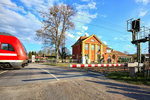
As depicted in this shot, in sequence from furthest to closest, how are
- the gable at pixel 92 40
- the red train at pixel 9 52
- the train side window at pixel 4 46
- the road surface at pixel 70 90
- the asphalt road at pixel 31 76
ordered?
the gable at pixel 92 40
the train side window at pixel 4 46
the red train at pixel 9 52
the asphalt road at pixel 31 76
the road surface at pixel 70 90

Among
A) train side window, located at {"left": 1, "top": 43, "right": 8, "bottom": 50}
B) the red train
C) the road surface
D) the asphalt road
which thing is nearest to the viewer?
the road surface

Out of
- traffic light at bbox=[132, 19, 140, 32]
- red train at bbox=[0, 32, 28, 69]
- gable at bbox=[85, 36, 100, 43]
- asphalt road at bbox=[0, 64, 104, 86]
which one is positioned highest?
gable at bbox=[85, 36, 100, 43]

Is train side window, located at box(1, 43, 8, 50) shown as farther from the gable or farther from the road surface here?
the gable

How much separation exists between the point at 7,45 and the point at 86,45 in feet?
86.3

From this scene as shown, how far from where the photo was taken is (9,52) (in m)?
8.48

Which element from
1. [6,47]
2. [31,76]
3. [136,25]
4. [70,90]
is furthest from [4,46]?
[136,25]

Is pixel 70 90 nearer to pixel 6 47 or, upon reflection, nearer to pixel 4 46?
pixel 6 47

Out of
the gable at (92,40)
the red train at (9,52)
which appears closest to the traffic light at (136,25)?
the red train at (9,52)

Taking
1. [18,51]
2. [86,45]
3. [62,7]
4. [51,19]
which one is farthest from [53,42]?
[18,51]

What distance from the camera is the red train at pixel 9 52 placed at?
832cm

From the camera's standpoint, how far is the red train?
27.3 ft

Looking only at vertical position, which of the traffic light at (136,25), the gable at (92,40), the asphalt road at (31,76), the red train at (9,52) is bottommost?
the asphalt road at (31,76)

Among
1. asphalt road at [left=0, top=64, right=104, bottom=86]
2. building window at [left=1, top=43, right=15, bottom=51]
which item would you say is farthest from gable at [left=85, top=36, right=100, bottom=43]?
building window at [left=1, top=43, right=15, bottom=51]

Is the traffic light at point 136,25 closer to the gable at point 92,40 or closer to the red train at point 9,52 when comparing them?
the red train at point 9,52
